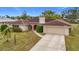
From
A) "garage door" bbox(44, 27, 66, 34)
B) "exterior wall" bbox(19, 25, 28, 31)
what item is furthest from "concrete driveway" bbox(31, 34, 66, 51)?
"exterior wall" bbox(19, 25, 28, 31)

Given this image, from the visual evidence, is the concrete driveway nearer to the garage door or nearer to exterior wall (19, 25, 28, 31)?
the garage door

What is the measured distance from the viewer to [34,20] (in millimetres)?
2010

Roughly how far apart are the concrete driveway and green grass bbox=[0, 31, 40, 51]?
54 millimetres

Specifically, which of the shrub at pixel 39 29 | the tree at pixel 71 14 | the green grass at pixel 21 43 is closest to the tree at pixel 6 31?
the green grass at pixel 21 43

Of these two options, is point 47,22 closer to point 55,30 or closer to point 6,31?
point 55,30

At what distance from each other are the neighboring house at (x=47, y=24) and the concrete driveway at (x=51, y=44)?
5cm

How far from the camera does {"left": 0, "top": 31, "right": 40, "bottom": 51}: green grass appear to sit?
1.99 metres


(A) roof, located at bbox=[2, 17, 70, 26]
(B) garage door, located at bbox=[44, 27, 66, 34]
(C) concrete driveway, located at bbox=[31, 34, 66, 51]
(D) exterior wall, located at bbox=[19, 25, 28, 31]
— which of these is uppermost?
(A) roof, located at bbox=[2, 17, 70, 26]

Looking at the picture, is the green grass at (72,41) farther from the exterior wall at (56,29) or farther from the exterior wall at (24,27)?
the exterior wall at (24,27)

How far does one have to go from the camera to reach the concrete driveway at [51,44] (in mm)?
2008

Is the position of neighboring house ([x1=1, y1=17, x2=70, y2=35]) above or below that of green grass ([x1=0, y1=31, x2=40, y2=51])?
above
